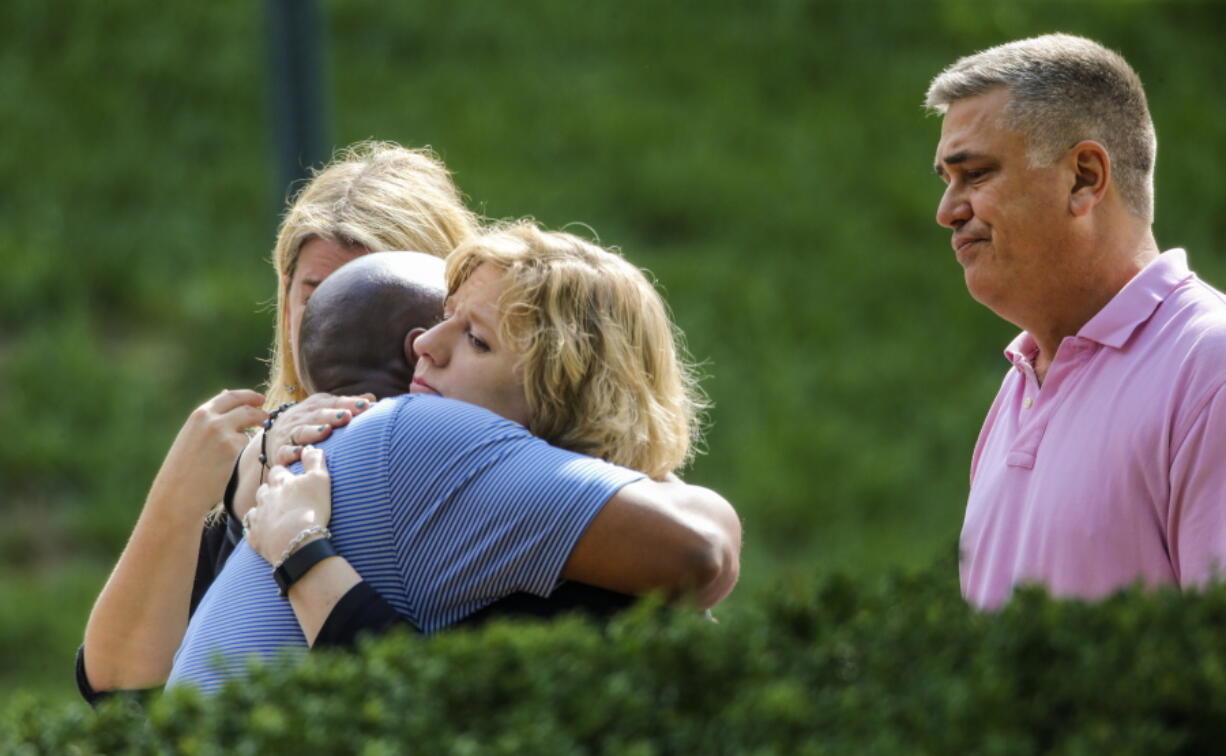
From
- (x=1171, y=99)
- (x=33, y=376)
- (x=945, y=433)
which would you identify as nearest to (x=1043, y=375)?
(x=945, y=433)

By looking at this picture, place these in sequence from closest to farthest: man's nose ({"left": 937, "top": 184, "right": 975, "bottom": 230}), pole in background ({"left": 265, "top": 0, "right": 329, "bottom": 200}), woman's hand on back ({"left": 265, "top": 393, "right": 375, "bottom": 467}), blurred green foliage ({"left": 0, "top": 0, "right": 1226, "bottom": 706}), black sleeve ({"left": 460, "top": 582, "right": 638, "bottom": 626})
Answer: black sleeve ({"left": 460, "top": 582, "right": 638, "bottom": 626})
woman's hand on back ({"left": 265, "top": 393, "right": 375, "bottom": 467})
man's nose ({"left": 937, "top": 184, "right": 975, "bottom": 230})
pole in background ({"left": 265, "top": 0, "right": 329, "bottom": 200})
blurred green foliage ({"left": 0, "top": 0, "right": 1226, "bottom": 706})

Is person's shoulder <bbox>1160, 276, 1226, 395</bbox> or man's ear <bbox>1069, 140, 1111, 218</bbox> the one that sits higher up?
man's ear <bbox>1069, 140, 1111, 218</bbox>

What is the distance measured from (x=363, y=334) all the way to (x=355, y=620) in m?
0.69

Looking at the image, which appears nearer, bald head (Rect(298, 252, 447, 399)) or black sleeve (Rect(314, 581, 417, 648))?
black sleeve (Rect(314, 581, 417, 648))

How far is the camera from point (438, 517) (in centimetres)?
252

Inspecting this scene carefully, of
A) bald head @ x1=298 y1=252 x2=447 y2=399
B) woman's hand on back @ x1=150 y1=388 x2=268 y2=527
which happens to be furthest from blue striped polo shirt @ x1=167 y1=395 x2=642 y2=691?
woman's hand on back @ x1=150 y1=388 x2=268 y2=527

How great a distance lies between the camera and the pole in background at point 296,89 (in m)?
6.63

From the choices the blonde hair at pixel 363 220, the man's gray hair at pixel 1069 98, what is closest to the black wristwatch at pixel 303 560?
the blonde hair at pixel 363 220

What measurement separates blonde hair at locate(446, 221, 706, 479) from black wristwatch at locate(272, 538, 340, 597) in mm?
463

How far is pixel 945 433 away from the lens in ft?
33.7

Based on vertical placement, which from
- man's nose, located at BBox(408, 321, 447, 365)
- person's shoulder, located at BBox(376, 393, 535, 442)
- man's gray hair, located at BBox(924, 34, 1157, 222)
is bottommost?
person's shoulder, located at BBox(376, 393, 535, 442)

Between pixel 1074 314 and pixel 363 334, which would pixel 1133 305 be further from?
pixel 363 334

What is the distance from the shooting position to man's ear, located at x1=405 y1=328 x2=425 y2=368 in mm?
2990

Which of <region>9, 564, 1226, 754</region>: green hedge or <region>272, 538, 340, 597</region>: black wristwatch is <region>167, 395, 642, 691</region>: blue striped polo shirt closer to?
<region>272, 538, 340, 597</region>: black wristwatch
